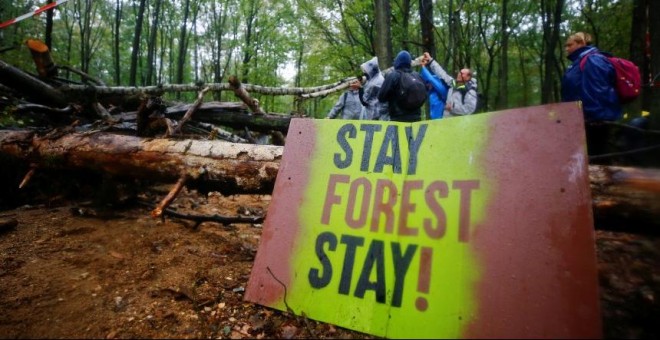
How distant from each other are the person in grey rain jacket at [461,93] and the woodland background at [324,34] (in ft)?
8.72

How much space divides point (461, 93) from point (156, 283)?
14.1 ft

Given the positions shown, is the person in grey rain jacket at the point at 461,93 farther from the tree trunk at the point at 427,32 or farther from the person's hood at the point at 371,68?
the tree trunk at the point at 427,32

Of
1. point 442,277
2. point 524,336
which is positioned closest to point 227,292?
point 442,277

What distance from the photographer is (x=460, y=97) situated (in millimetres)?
4590

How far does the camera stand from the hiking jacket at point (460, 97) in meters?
4.52

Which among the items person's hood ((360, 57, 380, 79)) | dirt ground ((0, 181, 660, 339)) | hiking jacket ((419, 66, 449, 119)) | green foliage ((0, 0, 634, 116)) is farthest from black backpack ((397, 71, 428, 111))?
green foliage ((0, 0, 634, 116))

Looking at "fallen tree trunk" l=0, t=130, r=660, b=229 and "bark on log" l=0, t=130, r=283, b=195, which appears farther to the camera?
"bark on log" l=0, t=130, r=283, b=195

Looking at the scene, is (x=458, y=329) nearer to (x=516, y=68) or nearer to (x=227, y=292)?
(x=227, y=292)

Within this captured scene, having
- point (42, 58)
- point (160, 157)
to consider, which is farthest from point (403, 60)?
point (42, 58)

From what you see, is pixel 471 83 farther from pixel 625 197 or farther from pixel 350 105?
pixel 625 197

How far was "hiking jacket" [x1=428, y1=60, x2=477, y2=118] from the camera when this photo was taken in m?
4.52

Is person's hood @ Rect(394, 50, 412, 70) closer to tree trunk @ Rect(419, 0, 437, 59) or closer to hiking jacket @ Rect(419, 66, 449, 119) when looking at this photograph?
hiking jacket @ Rect(419, 66, 449, 119)

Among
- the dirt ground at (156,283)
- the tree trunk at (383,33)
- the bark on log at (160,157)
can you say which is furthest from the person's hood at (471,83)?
the bark on log at (160,157)

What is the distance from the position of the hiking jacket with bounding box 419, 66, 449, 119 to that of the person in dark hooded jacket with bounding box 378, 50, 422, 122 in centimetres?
48
